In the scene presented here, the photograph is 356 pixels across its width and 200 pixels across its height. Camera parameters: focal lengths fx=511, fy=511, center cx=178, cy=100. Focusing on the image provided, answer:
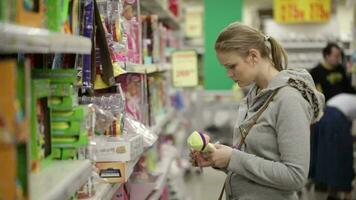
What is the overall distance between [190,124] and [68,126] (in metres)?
7.05

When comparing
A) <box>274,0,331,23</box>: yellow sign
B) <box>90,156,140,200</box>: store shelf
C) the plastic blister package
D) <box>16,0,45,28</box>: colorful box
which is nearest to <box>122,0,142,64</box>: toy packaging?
the plastic blister package

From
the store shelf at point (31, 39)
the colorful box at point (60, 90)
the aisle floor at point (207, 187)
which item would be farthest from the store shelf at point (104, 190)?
the aisle floor at point (207, 187)

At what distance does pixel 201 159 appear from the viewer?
2191 millimetres

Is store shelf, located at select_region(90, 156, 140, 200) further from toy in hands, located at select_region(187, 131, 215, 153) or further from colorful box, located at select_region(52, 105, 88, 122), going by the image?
colorful box, located at select_region(52, 105, 88, 122)

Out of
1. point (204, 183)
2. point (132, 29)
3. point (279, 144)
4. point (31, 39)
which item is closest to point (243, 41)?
point (279, 144)

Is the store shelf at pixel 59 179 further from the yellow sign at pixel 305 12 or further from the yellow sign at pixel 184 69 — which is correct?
the yellow sign at pixel 305 12

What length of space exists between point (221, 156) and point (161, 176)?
1603 mm

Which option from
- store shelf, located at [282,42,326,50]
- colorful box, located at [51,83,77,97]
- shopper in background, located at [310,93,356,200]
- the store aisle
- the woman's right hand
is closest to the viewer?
colorful box, located at [51,83,77,97]

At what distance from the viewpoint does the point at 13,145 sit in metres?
0.90

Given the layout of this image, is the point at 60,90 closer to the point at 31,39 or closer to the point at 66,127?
the point at 66,127

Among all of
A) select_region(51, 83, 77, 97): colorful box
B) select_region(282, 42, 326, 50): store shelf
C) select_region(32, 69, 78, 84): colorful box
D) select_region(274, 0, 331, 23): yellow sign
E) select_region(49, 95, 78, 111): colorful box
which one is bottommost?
select_region(49, 95, 78, 111): colorful box

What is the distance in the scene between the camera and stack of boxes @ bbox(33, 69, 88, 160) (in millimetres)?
1478

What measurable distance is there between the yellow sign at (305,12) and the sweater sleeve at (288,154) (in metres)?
7.41

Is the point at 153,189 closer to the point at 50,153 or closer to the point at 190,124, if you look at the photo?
the point at 50,153
